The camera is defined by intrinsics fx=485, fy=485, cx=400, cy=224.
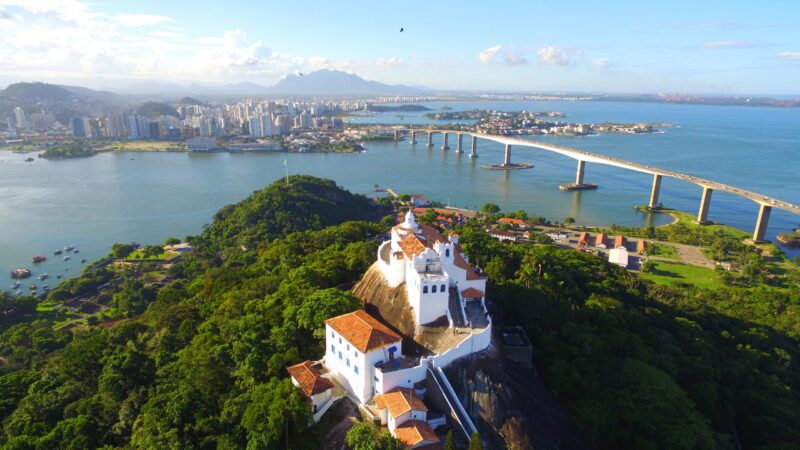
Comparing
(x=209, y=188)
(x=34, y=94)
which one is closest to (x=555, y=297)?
(x=209, y=188)

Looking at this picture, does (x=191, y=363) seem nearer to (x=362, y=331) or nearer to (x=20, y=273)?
(x=362, y=331)

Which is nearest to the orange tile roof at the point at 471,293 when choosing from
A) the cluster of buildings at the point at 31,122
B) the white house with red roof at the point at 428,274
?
the white house with red roof at the point at 428,274

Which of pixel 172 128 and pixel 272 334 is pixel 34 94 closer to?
pixel 172 128

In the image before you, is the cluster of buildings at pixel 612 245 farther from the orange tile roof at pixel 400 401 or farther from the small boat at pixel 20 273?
the small boat at pixel 20 273

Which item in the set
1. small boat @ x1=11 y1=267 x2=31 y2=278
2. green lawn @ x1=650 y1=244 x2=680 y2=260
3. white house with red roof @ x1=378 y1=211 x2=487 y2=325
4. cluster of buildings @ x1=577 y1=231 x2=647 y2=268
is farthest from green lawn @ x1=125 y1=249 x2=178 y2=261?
green lawn @ x1=650 y1=244 x2=680 y2=260

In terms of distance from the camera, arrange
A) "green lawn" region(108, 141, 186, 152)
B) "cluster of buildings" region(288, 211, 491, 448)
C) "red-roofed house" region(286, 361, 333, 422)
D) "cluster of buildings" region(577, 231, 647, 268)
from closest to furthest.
Result: "cluster of buildings" region(288, 211, 491, 448)
"red-roofed house" region(286, 361, 333, 422)
"cluster of buildings" region(577, 231, 647, 268)
"green lawn" region(108, 141, 186, 152)

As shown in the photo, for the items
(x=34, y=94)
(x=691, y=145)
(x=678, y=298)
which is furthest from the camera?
(x=34, y=94)

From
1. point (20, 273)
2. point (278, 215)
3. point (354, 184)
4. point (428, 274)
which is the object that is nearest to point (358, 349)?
point (428, 274)

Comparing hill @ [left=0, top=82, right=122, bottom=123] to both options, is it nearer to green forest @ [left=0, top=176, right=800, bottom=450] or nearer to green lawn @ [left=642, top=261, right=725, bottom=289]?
green forest @ [left=0, top=176, right=800, bottom=450]
